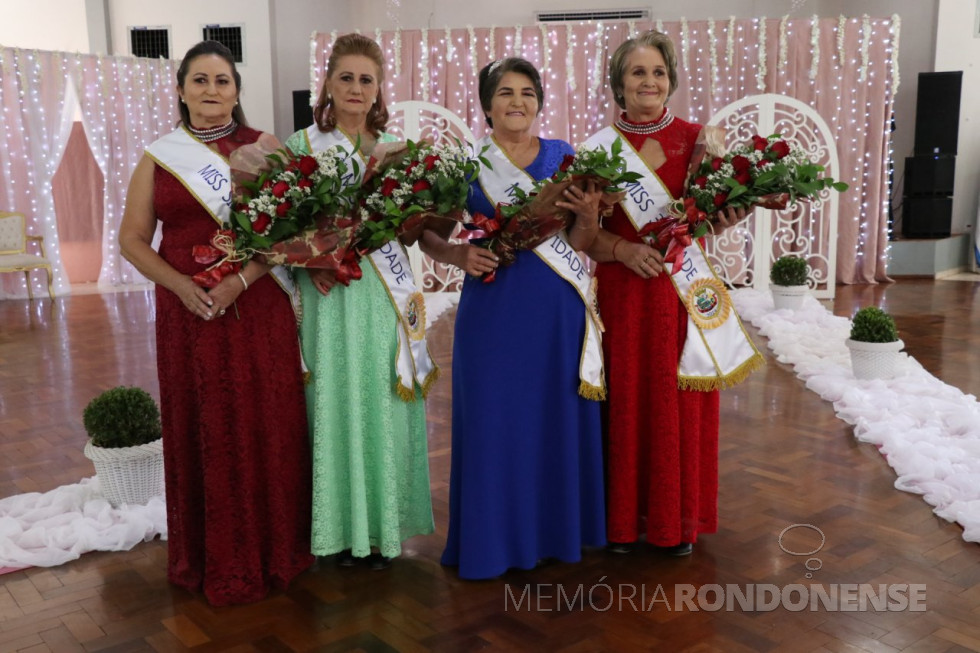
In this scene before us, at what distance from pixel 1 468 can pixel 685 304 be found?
9.05 ft

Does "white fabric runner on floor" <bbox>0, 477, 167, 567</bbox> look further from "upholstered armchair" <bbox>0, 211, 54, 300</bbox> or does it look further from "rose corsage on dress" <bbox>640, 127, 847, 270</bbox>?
"upholstered armchair" <bbox>0, 211, 54, 300</bbox>

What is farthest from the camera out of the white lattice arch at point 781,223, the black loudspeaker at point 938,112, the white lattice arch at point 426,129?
the black loudspeaker at point 938,112

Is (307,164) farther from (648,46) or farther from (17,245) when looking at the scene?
(17,245)

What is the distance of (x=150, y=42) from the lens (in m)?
9.90

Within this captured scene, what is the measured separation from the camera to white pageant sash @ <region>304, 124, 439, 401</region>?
2.38 metres

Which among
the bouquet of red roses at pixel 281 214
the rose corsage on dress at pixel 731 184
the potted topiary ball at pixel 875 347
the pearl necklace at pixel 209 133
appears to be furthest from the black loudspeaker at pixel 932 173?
the pearl necklace at pixel 209 133

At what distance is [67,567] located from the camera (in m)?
2.62

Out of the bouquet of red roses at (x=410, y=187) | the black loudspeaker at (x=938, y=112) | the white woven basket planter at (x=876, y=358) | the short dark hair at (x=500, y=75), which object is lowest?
the white woven basket planter at (x=876, y=358)

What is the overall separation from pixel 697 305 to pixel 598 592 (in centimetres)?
84

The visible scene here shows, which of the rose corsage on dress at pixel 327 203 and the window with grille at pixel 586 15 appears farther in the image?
the window with grille at pixel 586 15

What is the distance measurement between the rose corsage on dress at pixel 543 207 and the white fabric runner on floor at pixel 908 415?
1590 millimetres

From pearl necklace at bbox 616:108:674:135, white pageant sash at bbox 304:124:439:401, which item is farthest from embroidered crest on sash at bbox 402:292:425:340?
pearl necklace at bbox 616:108:674:135

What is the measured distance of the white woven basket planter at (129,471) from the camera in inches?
115

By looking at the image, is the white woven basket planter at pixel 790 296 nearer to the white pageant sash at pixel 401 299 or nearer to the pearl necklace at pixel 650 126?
the pearl necklace at pixel 650 126
